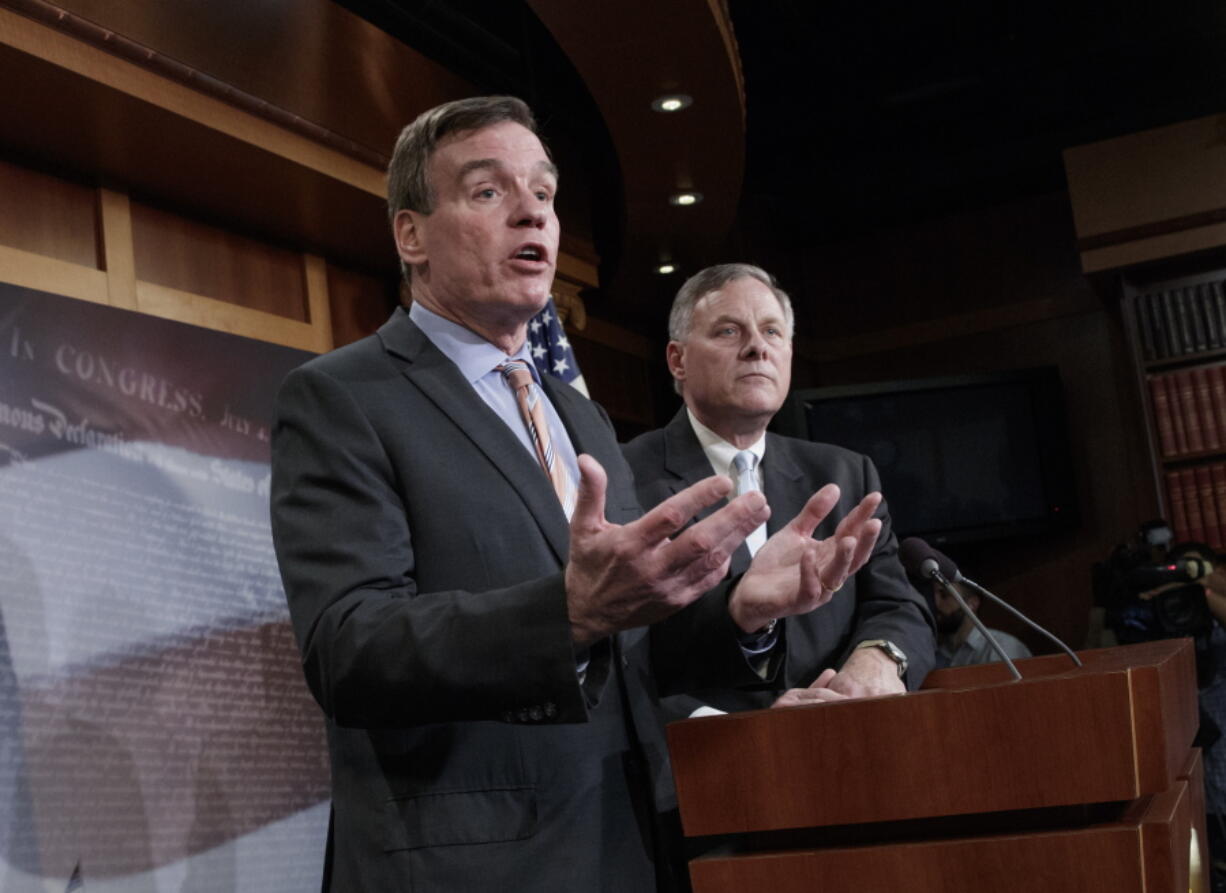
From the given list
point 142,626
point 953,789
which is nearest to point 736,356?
point 953,789

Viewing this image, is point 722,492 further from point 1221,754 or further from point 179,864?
point 1221,754

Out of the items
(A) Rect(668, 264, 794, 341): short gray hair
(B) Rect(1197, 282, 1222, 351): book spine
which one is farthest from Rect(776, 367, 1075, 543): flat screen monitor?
(A) Rect(668, 264, 794, 341): short gray hair

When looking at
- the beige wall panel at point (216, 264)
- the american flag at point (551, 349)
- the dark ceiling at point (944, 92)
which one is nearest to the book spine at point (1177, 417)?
the dark ceiling at point (944, 92)

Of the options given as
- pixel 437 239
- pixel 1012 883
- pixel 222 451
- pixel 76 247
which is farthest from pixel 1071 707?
pixel 76 247

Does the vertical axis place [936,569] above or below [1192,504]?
below

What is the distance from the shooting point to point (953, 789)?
4.00ft

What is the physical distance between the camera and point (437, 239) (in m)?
1.59

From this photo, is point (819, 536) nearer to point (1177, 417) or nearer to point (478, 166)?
point (478, 166)

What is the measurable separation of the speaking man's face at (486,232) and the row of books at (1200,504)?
5.37 meters

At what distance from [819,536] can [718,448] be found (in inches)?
10.8

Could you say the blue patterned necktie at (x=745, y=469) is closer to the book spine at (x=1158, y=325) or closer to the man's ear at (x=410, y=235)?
the man's ear at (x=410, y=235)

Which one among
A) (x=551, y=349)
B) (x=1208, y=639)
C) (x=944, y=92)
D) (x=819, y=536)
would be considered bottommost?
(x=1208, y=639)

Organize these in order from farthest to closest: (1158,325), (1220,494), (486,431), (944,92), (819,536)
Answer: (944,92)
(1158,325)
(1220,494)
(819,536)
(486,431)

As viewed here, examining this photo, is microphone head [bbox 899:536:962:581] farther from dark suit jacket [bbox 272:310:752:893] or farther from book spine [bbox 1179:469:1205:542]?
book spine [bbox 1179:469:1205:542]
